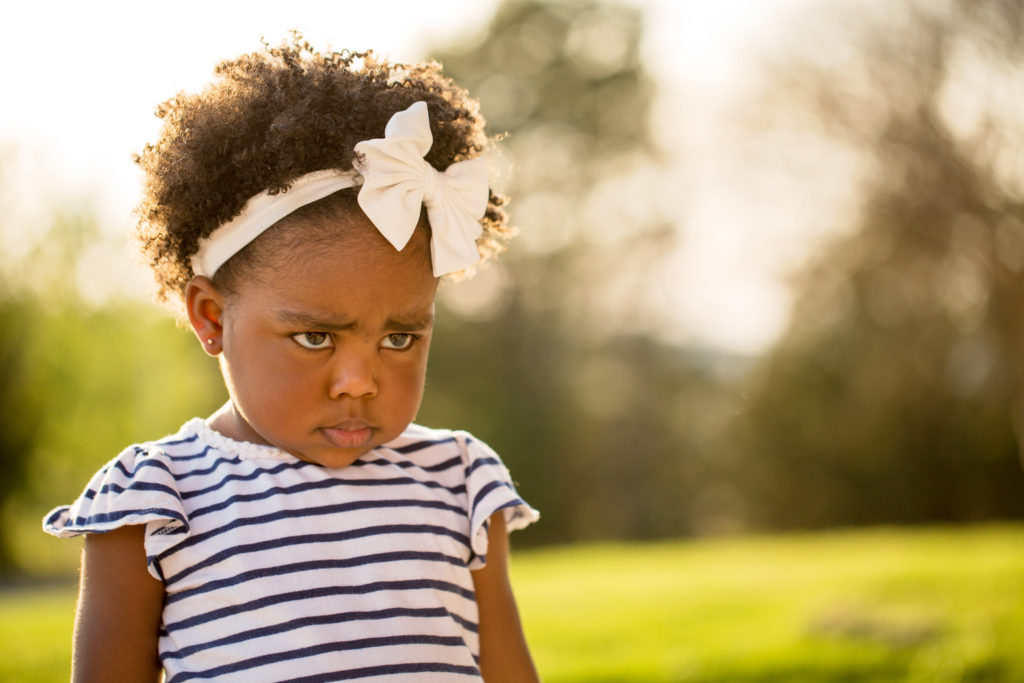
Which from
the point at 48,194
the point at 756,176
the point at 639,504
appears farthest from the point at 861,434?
the point at 48,194

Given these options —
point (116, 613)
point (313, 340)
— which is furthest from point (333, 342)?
point (116, 613)

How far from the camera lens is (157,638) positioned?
5.82 feet

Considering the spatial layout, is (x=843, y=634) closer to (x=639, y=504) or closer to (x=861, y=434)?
(x=861, y=434)

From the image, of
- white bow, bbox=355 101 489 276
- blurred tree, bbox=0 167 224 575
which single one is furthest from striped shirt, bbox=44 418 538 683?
blurred tree, bbox=0 167 224 575

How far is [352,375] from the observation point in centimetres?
175

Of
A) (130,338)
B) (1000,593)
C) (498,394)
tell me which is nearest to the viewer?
(1000,593)

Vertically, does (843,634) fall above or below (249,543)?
below

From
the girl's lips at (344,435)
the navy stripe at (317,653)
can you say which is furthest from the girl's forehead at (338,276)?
the navy stripe at (317,653)

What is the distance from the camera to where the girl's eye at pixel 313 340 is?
177cm

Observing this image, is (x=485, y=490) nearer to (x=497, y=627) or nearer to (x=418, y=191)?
(x=497, y=627)

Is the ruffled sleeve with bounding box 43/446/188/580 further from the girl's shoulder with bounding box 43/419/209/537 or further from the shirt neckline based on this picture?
the shirt neckline

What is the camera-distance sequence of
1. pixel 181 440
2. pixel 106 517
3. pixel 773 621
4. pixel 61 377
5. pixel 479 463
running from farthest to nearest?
pixel 61 377
pixel 773 621
pixel 479 463
pixel 181 440
pixel 106 517

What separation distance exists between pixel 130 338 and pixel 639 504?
1020cm

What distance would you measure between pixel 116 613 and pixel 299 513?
348mm
